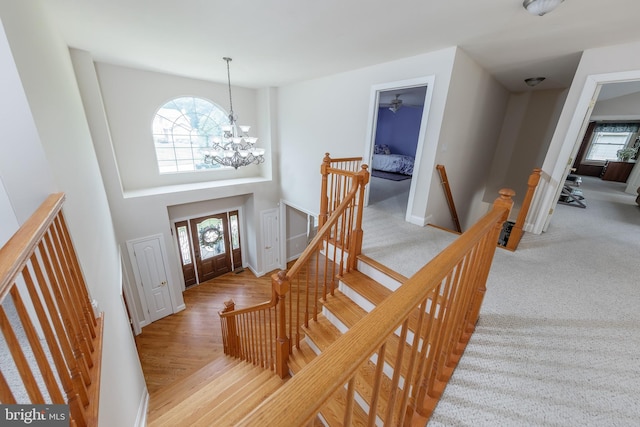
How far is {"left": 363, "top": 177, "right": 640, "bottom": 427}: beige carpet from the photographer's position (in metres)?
1.09

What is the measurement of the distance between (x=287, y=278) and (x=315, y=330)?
2.32 ft

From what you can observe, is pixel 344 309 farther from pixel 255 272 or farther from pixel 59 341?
pixel 255 272

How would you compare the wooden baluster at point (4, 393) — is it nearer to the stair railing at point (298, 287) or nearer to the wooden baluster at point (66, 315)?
the wooden baluster at point (66, 315)

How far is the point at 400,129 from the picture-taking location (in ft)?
27.7

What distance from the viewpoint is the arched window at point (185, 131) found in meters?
4.46

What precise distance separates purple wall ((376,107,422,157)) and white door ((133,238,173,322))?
779cm

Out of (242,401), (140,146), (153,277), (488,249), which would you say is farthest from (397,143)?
(242,401)

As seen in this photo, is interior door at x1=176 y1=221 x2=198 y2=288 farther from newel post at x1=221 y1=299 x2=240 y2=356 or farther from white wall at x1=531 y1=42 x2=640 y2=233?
white wall at x1=531 y1=42 x2=640 y2=233

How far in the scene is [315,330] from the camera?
2.13 metres

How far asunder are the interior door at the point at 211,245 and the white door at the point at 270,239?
3.18ft

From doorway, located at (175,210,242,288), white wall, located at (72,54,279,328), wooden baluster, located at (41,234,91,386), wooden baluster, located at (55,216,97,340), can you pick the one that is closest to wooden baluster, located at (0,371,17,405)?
wooden baluster, located at (41,234,91,386)

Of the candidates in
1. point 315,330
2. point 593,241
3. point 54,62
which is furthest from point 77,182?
point 593,241

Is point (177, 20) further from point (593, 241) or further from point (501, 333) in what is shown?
point (593, 241)

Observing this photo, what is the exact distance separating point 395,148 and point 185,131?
6.88 m
